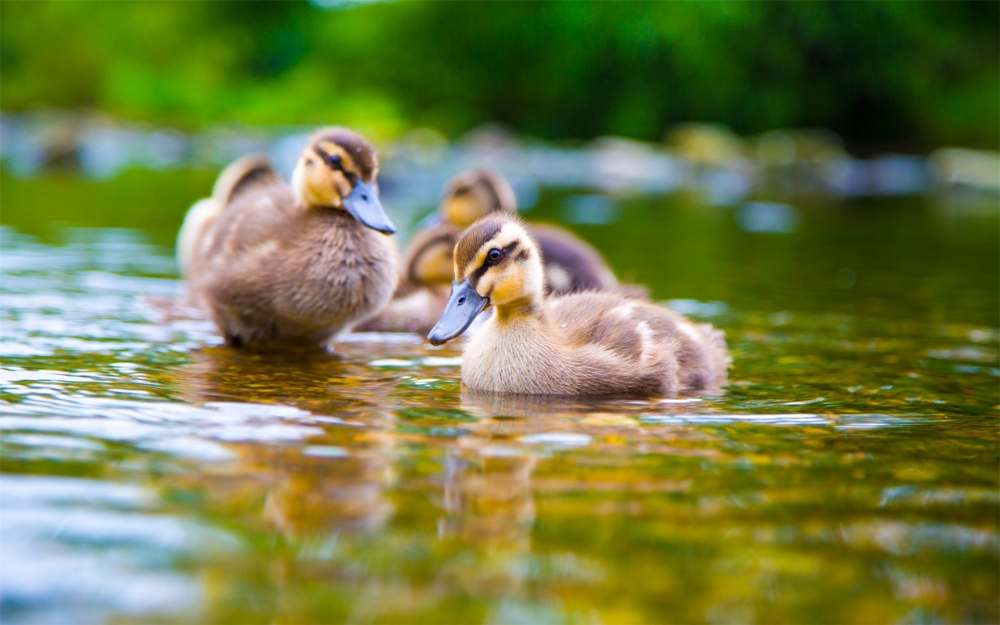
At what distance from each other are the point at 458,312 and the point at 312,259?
3.29 feet

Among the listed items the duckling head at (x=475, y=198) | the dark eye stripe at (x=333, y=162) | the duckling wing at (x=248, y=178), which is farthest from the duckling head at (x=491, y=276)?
the duckling head at (x=475, y=198)

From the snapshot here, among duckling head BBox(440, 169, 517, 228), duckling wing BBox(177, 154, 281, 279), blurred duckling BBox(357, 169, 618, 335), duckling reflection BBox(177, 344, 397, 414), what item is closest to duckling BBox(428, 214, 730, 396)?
duckling reflection BBox(177, 344, 397, 414)

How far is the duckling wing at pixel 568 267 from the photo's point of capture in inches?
256

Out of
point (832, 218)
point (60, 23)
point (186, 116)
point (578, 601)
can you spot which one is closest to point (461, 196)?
point (578, 601)

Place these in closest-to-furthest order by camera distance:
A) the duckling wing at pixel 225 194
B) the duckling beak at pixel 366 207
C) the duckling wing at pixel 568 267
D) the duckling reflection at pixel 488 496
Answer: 1. the duckling reflection at pixel 488 496
2. the duckling beak at pixel 366 207
3. the duckling wing at pixel 225 194
4. the duckling wing at pixel 568 267

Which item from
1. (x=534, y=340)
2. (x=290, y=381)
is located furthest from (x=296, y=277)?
(x=534, y=340)

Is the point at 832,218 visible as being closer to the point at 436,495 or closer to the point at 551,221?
the point at 551,221

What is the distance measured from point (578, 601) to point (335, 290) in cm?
301

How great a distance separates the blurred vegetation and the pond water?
24.5m

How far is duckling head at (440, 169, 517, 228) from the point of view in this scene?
776 cm

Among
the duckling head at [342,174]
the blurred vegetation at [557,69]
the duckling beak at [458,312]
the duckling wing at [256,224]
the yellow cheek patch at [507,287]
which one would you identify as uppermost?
the blurred vegetation at [557,69]

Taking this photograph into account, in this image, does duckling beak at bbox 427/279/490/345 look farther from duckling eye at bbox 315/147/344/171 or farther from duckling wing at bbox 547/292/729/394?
duckling eye at bbox 315/147/344/171

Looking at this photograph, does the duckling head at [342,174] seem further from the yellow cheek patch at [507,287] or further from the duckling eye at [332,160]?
the yellow cheek patch at [507,287]

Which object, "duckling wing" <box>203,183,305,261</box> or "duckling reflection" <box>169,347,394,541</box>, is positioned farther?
"duckling wing" <box>203,183,305,261</box>
